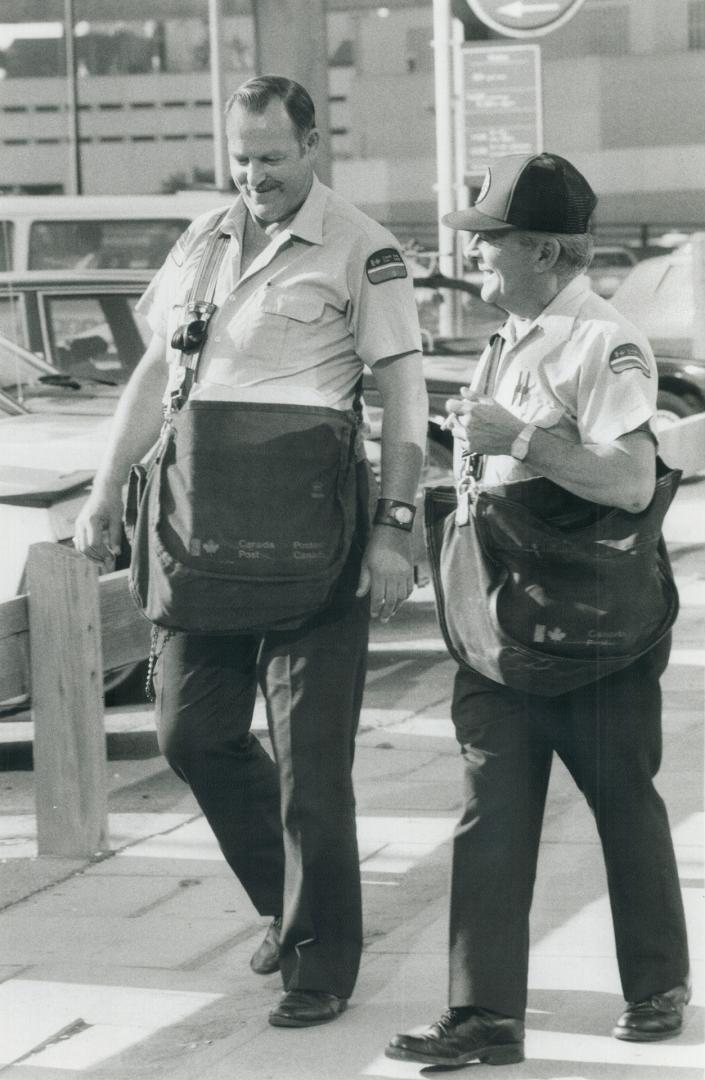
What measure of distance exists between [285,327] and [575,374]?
23.7 inches

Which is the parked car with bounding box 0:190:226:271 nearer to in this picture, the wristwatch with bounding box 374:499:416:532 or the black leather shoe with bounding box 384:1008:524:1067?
the wristwatch with bounding box 374:499:416:532

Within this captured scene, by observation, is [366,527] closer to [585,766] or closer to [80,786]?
[585,766]

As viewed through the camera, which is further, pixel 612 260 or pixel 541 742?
pixel 612 260

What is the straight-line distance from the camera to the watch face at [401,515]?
3.64 m

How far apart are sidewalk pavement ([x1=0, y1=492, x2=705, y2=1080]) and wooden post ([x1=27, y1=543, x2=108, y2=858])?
0.33 ft

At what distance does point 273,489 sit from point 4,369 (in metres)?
4.64

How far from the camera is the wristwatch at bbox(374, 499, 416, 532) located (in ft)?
11.9

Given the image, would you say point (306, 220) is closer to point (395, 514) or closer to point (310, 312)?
point (310, 312)

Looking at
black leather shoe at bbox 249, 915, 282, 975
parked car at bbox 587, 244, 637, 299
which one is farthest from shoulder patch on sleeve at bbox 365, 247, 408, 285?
parked car at bbox 587, 244, 637, 299

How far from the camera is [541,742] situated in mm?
3414

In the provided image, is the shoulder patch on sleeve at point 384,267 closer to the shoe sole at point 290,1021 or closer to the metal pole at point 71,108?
the shoe sole at point 290,1021

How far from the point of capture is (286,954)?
3666 mm

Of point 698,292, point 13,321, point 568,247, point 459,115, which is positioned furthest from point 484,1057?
point 698,292

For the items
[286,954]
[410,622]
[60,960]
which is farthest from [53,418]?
[286,954]
